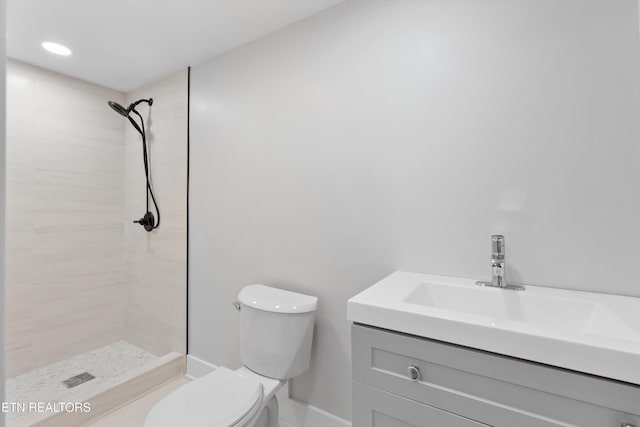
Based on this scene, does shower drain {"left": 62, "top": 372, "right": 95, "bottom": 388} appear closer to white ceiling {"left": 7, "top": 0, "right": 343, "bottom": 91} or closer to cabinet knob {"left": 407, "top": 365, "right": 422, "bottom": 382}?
white ceiling {"left": 7, "top": 0, "right": 343, "bottom": 91}

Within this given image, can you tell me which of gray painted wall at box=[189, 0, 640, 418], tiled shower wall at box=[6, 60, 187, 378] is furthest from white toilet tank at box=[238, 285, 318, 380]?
tiled shower wall at box=[6, 60, 187, 378]

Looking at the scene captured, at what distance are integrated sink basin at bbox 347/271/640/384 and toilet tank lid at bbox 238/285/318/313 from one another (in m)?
0.46

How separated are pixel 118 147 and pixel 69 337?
1493mm

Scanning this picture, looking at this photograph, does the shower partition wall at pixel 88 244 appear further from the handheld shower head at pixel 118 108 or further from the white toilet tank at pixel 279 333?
the white toilet tank at pixel 279 333

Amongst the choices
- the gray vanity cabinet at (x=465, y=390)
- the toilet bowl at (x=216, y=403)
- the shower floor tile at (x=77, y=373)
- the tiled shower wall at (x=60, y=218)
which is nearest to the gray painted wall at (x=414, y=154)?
the toilet bowl at (x=216, y=403)

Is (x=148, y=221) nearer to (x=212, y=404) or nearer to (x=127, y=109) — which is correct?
(x=127, y=109)

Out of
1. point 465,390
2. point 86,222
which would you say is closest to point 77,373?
point 86,222

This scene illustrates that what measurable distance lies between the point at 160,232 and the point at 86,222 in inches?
23.8

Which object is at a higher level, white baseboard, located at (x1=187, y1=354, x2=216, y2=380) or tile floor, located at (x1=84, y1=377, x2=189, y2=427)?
white baseboard, located at (x1=187, y1=354, x2=216, y2=380)

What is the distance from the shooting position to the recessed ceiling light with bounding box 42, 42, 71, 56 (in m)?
1.89

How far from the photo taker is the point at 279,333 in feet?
4.84

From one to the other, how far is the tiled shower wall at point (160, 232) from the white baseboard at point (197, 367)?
0.38 feet

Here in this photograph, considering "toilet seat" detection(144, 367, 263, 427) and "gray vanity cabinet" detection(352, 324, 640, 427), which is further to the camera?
"toilet seat" detection(144, 367, 263, 427)

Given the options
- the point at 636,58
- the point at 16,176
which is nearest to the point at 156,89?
the point at 16,176
